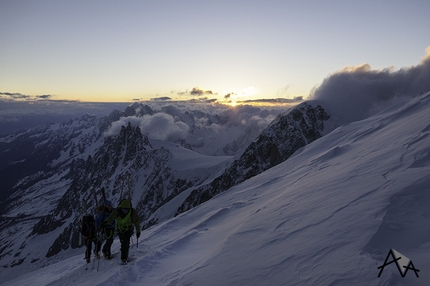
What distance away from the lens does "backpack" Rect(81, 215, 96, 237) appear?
40.1ft

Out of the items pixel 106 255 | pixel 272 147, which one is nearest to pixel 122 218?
pixel 106 255

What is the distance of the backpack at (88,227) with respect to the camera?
1222 centimetres

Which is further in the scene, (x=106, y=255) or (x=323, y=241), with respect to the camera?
(x=106, y=255)

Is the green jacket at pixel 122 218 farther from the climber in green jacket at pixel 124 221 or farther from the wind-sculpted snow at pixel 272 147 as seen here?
the wind-sculpted snow at pixel 272 147

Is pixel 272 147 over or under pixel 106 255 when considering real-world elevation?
under

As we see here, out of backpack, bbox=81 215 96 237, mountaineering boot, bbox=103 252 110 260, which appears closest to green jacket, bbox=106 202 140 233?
mountaineering boot, bbox=103 252 110 260

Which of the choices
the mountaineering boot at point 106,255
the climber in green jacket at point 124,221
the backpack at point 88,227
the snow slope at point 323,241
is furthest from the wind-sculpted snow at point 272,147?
the snow slope at point 323,241

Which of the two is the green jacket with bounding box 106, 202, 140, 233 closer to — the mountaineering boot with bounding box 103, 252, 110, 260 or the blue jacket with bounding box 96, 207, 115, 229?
the blue jacket with bounding box 96, 207, 115, 229

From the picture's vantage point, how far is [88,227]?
12.4 metres

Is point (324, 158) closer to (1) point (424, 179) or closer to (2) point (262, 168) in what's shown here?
(1) point (424, 179)

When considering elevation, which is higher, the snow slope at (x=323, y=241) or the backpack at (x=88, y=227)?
the snow slope at (x=323, y=241)

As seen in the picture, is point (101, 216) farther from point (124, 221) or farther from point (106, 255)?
point (124, 221)

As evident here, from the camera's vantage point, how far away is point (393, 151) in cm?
1137

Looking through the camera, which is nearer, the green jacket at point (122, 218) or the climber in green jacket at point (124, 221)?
the climber in green jacket at point (124, 221)
